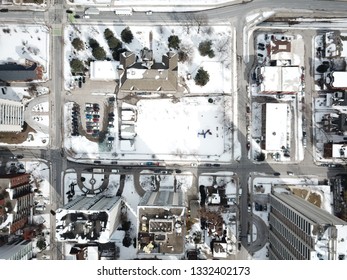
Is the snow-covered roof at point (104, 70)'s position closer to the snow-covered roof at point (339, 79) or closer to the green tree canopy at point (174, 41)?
the green tree canopy at point (174, 41)

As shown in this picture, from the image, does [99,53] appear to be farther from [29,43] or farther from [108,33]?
[29,43]

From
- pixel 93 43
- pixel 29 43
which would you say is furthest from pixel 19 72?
pixel 93 43

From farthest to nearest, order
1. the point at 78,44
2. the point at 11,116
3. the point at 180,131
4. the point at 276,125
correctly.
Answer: the point at 180,131 → the point at 78,44 → the point at 276,125 → the point at 11,116

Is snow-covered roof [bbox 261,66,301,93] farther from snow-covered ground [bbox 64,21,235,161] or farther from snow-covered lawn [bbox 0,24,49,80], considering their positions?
snow-covered lawn [bbox 0,24,49,80]

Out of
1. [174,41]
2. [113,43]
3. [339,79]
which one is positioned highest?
[174,41]

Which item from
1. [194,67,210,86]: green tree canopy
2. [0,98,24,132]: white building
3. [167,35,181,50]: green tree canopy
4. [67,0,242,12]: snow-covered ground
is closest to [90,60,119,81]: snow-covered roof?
[167,35,181,50]: green tree canopy

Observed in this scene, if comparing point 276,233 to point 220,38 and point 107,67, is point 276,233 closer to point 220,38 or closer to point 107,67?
point 220,38

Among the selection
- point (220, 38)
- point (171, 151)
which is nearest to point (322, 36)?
point (220, 38)
